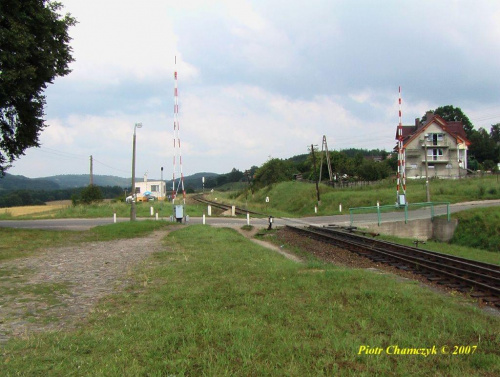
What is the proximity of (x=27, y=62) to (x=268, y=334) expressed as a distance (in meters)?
17.9

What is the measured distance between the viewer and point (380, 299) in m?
6.13

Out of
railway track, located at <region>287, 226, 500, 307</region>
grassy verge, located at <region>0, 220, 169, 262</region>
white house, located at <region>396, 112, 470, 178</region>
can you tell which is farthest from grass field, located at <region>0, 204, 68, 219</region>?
white house, located at <region>396, 112, 470, 178</region>

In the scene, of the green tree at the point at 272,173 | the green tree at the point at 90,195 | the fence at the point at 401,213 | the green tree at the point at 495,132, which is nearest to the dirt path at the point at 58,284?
the fence at the point at 401,213

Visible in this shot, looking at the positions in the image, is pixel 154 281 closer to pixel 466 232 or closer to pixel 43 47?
pixel 43 47

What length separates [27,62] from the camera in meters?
18.0

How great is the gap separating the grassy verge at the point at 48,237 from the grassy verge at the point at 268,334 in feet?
24.4

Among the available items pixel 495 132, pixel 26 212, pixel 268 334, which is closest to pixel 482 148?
pixel 495 132

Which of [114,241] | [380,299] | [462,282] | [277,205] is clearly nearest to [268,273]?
[380,299]

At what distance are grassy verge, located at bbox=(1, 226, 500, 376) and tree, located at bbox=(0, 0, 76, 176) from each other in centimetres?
1359

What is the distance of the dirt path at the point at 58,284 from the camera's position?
18.3ft

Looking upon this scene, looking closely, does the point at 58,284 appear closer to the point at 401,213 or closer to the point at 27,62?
the point at 27,62

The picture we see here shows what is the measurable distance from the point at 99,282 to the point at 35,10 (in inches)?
591

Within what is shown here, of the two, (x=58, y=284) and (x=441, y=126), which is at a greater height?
(x=441, y=126)

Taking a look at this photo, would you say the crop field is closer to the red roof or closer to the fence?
the fence
